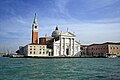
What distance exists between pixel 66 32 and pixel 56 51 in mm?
6865

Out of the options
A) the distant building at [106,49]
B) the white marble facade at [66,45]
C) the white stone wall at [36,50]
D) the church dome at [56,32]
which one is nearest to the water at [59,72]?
the white stone wall at [36,50]

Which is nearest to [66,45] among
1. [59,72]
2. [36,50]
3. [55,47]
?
[55,47]

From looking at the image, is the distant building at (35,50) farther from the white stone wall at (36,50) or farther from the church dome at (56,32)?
the church dome at (56,32)

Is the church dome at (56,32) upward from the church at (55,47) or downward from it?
upward

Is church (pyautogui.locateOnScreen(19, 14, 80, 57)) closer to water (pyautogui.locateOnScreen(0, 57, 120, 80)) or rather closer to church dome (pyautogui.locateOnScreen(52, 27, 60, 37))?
A: church dome (pyautogui.locateOnScreen(52, 27, 60, 37))

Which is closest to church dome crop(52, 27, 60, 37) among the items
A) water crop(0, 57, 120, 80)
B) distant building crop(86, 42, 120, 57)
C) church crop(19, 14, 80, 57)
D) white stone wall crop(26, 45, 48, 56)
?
church crop(19, 14, 80, 57)

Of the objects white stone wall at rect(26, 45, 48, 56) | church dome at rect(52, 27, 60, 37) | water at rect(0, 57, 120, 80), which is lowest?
water at rect(0, 57, 120, 80)

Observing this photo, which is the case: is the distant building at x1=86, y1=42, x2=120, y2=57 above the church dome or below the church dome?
below

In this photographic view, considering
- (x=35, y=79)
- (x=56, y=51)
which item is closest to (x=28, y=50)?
(x=56, y=51)

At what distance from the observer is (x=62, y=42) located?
193 feet

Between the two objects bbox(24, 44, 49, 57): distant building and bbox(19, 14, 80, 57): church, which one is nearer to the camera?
bbox(24, 44, 49, 57): distant building

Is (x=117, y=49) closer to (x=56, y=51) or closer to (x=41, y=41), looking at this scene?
(x=56, y=51)

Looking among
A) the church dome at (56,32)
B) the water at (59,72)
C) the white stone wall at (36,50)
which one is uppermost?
the church dome at (56,32)

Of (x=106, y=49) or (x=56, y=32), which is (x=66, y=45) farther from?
(x=106, y=49)
